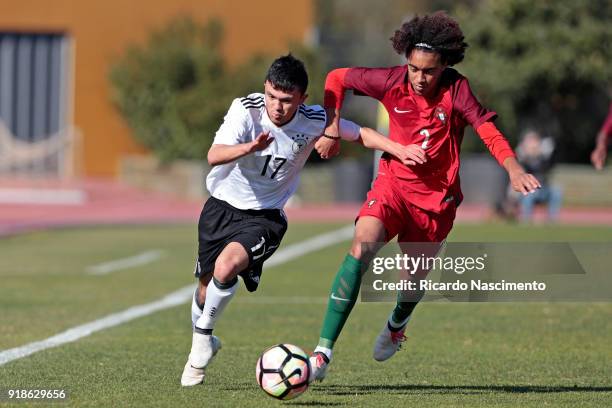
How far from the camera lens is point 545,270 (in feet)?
28.8

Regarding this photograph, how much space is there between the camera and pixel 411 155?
7836 millimetres

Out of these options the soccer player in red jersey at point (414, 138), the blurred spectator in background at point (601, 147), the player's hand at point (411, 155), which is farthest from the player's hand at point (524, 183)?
the blurred spectator in background at point (601, 147)

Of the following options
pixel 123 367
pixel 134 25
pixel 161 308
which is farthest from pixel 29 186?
pixel 123 367

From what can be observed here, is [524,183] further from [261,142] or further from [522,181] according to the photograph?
[261,142]

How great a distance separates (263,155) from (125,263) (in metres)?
10.7

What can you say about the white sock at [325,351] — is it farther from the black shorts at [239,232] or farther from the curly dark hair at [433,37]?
the curly dark hair at [433,37]

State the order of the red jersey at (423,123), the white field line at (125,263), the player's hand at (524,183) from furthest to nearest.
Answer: the white field line at (125,263) → the red jersey at (423,123) → the player's hand at (524,183)

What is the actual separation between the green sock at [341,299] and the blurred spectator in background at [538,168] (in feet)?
62.4

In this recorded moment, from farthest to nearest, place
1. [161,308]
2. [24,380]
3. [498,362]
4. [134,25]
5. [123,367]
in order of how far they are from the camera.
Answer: [134,25] → [161,308] → [498,362] → [123,367] → [24,380]

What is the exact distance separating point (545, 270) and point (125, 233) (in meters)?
16.1

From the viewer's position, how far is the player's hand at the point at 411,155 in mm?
7836

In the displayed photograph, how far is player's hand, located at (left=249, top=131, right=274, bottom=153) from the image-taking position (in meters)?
7.29

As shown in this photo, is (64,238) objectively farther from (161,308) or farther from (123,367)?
(123,367)

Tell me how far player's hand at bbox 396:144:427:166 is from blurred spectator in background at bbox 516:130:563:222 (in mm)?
18858
